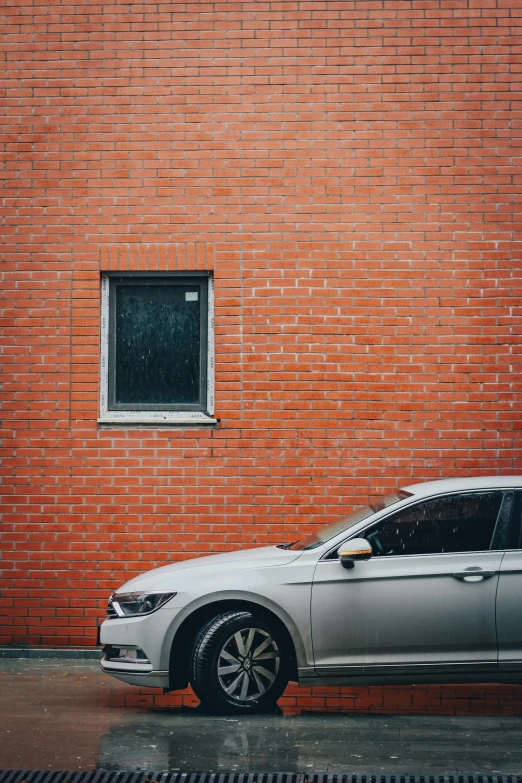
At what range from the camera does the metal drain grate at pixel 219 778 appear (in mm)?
5637

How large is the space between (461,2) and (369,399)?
12.9ft

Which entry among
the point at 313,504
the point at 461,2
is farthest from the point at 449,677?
the point at 461,2

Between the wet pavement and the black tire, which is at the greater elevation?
the black tire

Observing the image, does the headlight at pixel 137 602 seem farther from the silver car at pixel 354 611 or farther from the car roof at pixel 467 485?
the car roof at pixel 467 485

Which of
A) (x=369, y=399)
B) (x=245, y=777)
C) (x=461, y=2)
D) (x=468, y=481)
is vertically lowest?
(x=245, y=777)

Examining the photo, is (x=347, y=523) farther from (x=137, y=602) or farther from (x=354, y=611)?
(x=137, y=602)

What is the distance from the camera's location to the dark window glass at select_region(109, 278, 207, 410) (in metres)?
10.1

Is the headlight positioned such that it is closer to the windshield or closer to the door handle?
the windshield

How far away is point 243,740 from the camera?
21.5ft

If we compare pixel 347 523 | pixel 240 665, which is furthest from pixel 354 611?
pixel 240 665

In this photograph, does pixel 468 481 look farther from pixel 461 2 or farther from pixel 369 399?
pixel 461 2

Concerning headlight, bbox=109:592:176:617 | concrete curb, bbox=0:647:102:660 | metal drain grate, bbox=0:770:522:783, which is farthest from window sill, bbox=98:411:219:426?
metal drain grate, bbox=0:770:522:783

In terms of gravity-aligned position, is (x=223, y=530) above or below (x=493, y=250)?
below

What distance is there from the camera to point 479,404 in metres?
9.77
